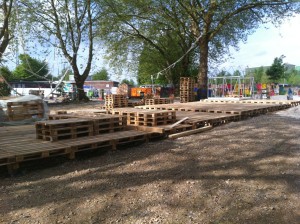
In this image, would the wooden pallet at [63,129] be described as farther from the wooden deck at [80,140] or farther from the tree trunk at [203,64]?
the tree trunk at [203,64]

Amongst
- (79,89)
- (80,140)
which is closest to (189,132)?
(80,140)

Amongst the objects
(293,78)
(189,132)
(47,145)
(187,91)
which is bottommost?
→ (189,132)

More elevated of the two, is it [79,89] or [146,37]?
[146,37]

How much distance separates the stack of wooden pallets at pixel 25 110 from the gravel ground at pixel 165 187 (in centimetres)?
564

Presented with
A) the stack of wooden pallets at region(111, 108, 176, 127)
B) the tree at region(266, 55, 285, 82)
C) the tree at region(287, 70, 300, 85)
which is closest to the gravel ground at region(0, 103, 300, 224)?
the stack of wooden pallets at region(111, 108, 176, 127)

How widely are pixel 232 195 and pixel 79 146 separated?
3.53 m

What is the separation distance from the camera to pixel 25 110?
1167 cm

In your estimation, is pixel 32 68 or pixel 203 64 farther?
pixel 32 68

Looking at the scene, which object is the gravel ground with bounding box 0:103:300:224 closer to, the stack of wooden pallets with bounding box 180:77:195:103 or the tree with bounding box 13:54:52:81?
the tree with bounding box 13:54:52:81

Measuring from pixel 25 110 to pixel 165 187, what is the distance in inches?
339

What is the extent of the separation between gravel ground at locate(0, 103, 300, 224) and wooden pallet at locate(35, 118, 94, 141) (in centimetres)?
63

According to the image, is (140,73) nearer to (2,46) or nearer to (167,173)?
(2,46)

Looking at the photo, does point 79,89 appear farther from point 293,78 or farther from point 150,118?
point 293,78

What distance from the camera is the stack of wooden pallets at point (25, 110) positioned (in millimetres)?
11344
